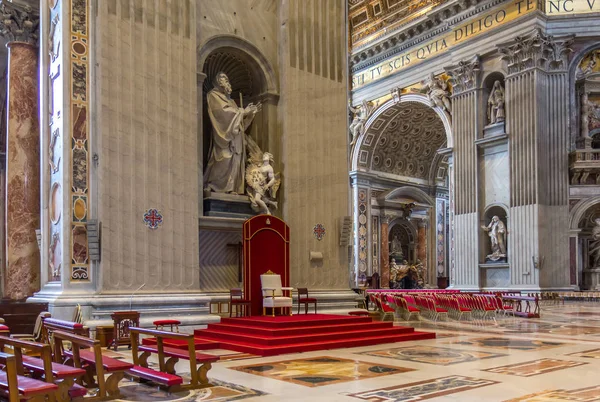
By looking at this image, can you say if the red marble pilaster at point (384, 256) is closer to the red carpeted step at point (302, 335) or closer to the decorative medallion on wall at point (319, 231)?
the decorative medallion on wall at point (319, 231)

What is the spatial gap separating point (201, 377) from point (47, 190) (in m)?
5.65

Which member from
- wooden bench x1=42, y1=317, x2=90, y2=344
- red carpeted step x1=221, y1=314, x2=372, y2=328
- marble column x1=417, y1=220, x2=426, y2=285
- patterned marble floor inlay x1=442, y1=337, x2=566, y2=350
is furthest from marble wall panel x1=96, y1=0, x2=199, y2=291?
marble column x1=417, y1=220, x2=426, y2=285

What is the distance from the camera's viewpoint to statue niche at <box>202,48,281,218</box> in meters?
12.1

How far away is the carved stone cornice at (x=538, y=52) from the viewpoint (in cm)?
2144

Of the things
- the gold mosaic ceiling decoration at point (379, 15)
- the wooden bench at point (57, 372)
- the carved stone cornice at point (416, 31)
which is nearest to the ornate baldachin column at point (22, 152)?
the wooden bench at point (57, 372)

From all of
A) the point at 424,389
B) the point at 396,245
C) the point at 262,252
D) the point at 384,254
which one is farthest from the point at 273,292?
the point at 396,245

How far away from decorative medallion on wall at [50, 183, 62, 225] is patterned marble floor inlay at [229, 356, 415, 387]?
14.5ft

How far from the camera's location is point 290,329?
942 centimetres

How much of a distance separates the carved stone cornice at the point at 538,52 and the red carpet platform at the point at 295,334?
14035mm

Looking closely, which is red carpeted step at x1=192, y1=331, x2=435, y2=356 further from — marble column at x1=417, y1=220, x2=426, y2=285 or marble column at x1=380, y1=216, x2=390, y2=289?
marble column at x1=417, y1=220, x2=426, y2=285

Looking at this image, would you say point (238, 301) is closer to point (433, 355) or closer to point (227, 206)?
point (227, 206)

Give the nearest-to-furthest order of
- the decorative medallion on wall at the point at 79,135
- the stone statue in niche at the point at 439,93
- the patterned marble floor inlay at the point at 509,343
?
the patterned marble floor inlay at the point at 509,343, the decorative medallion on wall at the point at 79,135, the stone statue in niche at the point at 439,93

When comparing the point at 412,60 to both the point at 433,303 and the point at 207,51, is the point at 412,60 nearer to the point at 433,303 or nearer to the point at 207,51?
the point at 433,303

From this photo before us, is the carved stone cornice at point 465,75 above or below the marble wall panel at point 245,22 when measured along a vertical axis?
above
